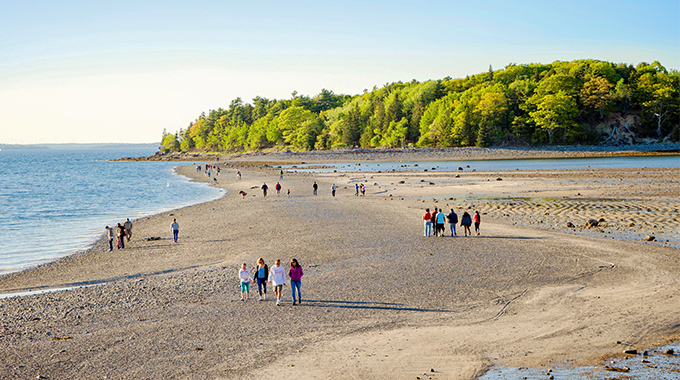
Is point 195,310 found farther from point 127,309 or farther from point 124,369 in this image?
point 124,369

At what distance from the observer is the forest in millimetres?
106000

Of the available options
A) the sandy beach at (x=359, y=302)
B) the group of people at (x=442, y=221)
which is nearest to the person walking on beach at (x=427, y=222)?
the group of people at (x=442, y=221)

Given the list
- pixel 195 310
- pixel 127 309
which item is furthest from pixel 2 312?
pixel 195 310

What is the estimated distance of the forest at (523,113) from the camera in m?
106

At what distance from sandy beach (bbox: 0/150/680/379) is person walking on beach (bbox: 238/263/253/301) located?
0.49 metres

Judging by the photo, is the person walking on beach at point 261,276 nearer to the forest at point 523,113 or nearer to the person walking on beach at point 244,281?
the person walking on beach at point 244,281

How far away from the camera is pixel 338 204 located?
117 ft

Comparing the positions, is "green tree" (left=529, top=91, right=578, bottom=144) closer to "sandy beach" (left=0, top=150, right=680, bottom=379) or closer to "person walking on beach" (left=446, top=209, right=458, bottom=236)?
"sandy beach" (left=0, top=150, right=680, bottom=379)

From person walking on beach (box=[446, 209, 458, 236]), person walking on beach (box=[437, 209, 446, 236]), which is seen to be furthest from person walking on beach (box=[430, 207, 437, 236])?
Result: person walking on beach (box=[446, 209, 458, 236])

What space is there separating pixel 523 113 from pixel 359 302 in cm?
11346

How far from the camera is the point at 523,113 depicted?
380ft

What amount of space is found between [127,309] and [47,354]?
3.14 m

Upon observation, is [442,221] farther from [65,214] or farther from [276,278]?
[65,214]

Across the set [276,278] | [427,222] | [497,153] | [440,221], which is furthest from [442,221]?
[497,153]
